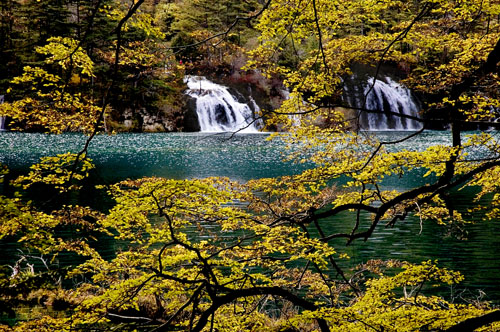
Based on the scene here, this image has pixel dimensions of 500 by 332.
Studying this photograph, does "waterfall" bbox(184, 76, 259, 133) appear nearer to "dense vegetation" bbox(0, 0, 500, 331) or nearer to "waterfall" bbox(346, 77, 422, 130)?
"waterfall" bbox(346, 77, 422, 130)

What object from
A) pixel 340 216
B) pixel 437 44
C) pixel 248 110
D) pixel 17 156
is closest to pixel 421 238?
pixel 340 216

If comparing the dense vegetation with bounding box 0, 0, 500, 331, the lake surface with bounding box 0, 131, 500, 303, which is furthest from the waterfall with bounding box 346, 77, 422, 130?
the dense vegetation with bounding box 0, 0, 500, 331

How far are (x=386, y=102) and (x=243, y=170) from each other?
23183 millimetres

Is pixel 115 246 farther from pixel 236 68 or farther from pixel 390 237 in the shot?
pixel 236 68

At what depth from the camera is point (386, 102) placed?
4088cm

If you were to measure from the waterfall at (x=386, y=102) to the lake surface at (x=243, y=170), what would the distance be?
7501 mm

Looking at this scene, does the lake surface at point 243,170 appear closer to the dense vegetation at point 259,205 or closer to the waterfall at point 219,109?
the dense vegetation at point 259,205

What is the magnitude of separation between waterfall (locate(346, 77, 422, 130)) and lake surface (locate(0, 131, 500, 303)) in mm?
7501

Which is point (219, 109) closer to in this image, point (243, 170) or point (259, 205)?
point (243, 170)

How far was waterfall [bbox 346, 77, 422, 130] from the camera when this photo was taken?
40906 millimetres

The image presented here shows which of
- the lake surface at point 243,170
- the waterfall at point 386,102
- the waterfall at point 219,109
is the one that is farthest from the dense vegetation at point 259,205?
the waterfall at point 386,102

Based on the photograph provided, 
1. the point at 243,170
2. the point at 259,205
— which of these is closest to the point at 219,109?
the point at 243,170

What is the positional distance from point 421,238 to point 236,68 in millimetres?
33887

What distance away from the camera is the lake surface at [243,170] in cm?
1170
